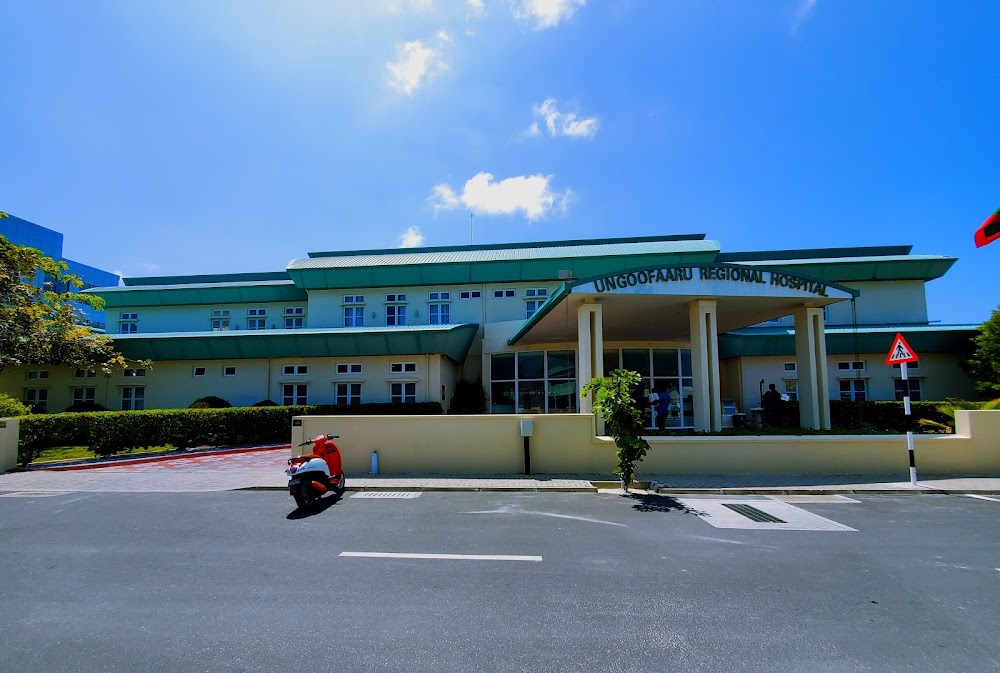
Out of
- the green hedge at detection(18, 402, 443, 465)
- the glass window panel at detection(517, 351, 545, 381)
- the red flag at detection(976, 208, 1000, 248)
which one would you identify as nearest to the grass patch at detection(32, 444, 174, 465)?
the green hedge at detection(18, 402, 443, 465)

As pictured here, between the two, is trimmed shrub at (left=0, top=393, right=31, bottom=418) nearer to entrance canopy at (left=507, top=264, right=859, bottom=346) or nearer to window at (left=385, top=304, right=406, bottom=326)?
window at (left=385, top=304, right=406, bottom=326)

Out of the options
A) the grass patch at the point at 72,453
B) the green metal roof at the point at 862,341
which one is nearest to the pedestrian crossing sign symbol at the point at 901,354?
the green metal roof at the point at 862,341

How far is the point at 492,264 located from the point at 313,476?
63.0 feet

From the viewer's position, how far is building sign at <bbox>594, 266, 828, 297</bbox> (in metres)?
12.7

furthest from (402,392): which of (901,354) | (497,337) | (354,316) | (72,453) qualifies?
(901,354)

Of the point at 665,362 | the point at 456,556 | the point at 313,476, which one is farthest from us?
the point at 665,362

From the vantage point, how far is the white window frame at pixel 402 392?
23000 millimetres

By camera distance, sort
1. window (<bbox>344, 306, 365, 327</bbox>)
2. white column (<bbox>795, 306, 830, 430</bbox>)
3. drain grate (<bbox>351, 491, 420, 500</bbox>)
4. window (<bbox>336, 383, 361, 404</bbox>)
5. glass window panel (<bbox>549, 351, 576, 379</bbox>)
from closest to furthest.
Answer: drain grate (<bbox>351, 491, 420, 500</bbox>)
white column (<bbox>795, 306, 830, 430</bbox>)
glass window panel (<bbox>549, 351, 576, 379</bbox>)
window (<bbox>336, 383, 361, 404</bbox>)
window (<bbox>344, 306, 365, 327</bbox>)

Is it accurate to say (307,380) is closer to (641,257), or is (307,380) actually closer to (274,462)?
(274,462)

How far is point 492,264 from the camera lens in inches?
1057

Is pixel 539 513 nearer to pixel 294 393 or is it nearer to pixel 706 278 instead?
pixel 706 278

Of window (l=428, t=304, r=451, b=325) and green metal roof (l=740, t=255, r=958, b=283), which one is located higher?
green metal roof (l=740, t=255, r=958, b=283)

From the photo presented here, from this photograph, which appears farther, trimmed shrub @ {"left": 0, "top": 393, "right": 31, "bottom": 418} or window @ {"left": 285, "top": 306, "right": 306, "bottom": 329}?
window @ {"left": 285, "top": 306, "right": 306, "bottom": 329}

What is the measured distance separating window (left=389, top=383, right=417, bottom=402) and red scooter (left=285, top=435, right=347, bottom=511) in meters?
13.1
